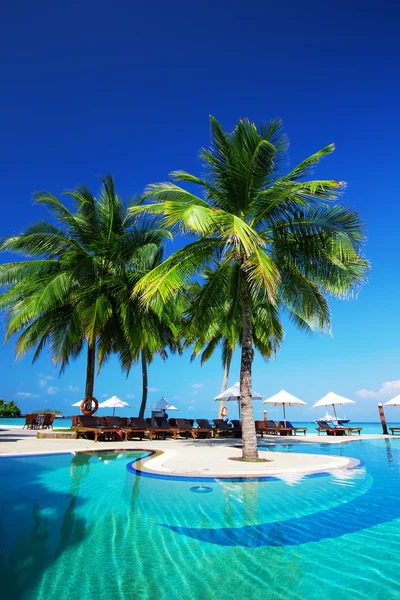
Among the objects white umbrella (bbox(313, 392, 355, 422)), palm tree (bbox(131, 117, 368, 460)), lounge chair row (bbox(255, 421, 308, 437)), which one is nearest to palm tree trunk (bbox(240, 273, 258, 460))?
palm tree (bbox(131, 117, 368, 460))

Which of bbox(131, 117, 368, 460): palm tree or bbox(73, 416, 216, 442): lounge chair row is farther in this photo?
bbox(73, 416, 216, 442): lounge chair row

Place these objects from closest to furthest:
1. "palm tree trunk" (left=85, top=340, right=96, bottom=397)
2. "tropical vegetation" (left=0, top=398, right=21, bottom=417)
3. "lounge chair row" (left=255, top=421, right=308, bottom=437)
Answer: "palm tree trunk" (left=85, top=340, right=96, bottom=397) < "lounge chair row" (left=255, top=421, right=308, bottom=437) < "tropical vegetation" (left=0, top=398, right=21, bottom=417)

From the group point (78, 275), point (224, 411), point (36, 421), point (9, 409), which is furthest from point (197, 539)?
point (9, 409)

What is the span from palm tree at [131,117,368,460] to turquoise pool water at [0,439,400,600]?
3.60 meters

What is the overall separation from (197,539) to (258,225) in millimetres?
7717

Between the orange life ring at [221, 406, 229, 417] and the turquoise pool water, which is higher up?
the orange life ring at [221, 406, 229, 417]

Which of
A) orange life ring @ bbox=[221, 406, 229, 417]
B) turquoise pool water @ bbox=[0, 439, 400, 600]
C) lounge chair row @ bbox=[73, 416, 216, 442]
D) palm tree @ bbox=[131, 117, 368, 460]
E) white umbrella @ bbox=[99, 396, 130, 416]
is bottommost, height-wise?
turquoise pool water @ bbox=[0, 439, 400, 600]

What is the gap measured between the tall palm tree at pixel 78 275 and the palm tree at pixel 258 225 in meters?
5.65

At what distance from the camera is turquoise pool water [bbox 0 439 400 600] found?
3.13 metres

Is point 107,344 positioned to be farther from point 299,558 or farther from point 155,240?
point 299,558

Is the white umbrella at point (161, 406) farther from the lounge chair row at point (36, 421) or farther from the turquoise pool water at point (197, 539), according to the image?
the turquoise pool water at point (197, 539)

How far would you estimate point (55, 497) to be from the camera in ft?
20.2

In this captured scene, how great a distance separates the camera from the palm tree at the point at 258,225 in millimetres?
9055

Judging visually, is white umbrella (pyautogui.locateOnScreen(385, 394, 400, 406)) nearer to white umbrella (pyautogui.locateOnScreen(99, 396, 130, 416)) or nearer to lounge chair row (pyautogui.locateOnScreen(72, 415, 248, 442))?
lounge chair row (pyautogui.locateOnScreen(72, 415, 248, 442))
